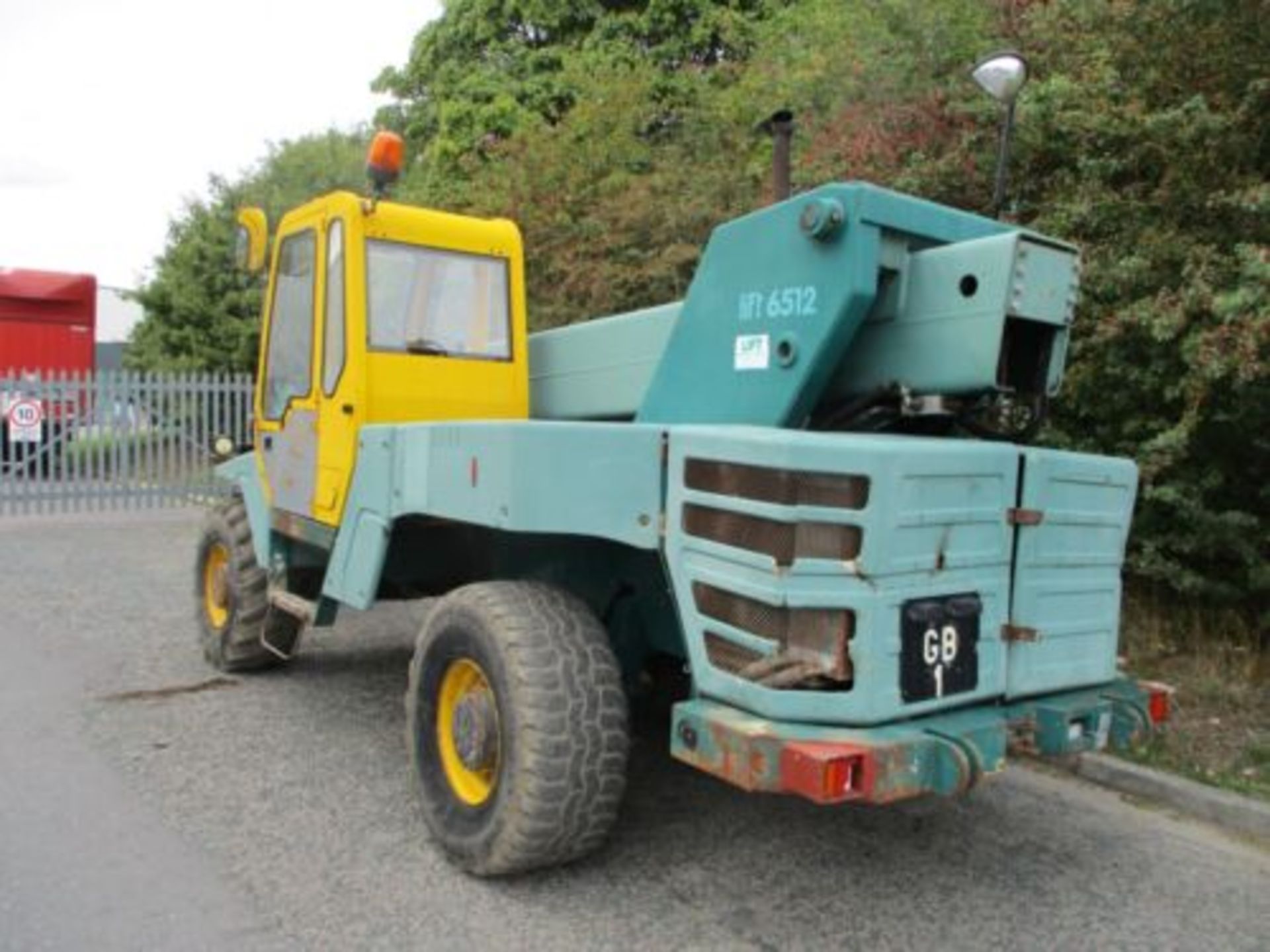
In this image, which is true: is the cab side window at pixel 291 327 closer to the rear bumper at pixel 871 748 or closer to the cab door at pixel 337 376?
the cab door at pixel 337 376

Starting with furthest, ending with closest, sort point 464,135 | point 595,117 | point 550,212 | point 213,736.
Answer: point 464,135 < point 595,117 < point 550,212 < point 213,736

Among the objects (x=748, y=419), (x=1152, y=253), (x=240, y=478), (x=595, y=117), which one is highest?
(x=595, y=117)

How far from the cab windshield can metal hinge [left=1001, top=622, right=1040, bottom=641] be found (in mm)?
2990

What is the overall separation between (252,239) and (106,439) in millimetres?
9960

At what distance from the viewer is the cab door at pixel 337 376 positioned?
4887 mm

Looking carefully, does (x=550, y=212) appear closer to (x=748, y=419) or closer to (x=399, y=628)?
(x=399, y=628)

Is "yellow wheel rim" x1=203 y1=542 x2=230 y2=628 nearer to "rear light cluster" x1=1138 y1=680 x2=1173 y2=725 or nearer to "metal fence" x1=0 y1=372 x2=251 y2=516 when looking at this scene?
"rear light cluster" x1=1138 y1=680 x2=1173 y2=725

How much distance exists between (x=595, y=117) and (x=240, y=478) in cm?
835

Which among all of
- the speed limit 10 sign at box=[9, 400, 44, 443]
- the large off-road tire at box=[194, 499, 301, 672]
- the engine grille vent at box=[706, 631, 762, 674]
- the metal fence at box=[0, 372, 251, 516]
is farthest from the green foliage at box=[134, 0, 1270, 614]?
the speed limit 10 sign at box=[9, 400, 44, 443]

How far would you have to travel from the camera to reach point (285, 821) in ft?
13.8

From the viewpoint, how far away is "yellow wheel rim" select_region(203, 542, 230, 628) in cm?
652

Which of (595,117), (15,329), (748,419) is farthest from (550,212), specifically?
(15,329)

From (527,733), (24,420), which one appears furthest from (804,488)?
(24,420)

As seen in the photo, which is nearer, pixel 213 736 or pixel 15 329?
pixel 213 736
